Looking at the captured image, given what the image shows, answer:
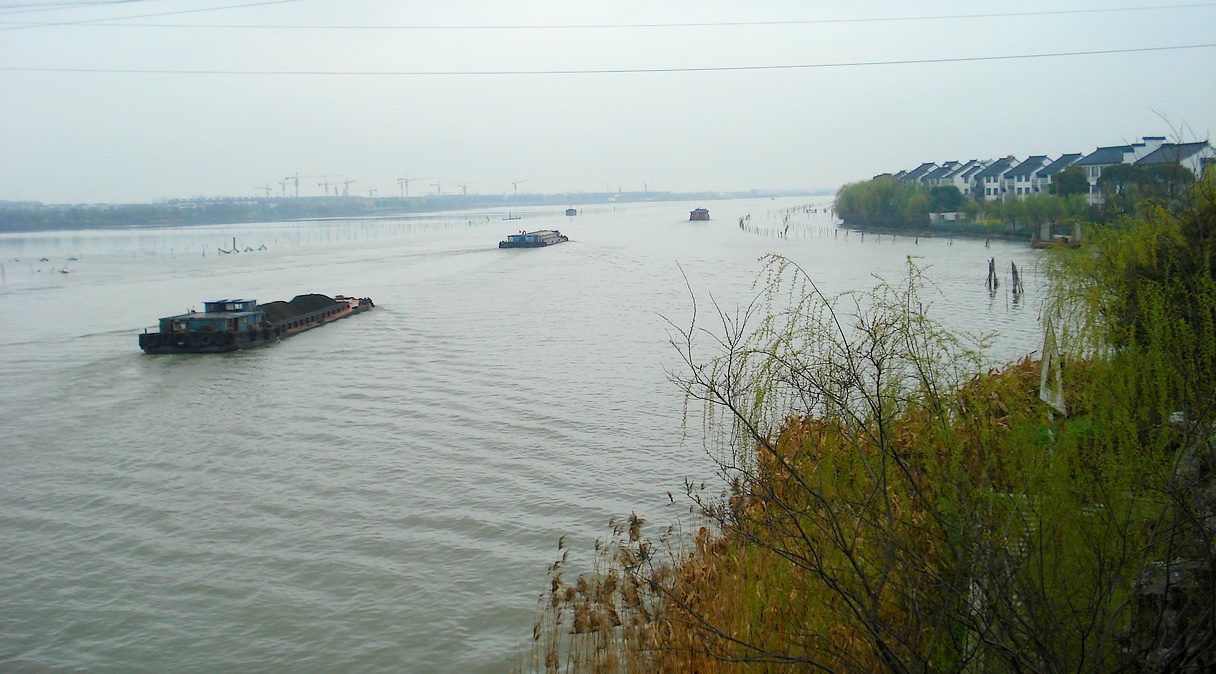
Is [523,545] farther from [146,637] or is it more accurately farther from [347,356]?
[347,356]

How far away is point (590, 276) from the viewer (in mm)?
39656

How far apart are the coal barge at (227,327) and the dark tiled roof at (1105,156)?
152 feet

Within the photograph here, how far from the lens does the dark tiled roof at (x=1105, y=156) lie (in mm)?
51459

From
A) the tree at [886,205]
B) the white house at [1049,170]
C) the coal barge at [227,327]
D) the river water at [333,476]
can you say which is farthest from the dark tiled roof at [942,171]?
the coal barge at [227,327]

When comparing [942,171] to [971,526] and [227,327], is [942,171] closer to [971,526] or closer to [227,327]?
[227,327]

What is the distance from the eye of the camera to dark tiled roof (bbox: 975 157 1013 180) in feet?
232

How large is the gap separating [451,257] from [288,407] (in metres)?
37.9

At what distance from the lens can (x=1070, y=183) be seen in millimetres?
50781

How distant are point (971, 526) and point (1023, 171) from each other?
2733 inches

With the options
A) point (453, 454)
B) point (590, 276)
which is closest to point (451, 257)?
point (590, 276)

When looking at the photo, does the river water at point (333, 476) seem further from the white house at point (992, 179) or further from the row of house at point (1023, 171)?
the white house at point (992, 179)

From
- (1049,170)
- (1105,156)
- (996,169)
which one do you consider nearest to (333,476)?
(1105,156)

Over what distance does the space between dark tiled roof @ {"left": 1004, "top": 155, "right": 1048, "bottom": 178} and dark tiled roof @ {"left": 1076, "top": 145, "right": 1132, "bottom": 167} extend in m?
8.29

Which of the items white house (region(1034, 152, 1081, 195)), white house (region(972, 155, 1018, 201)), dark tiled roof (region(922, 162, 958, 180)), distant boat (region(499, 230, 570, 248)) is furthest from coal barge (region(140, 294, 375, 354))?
dark tiled roof (region(922, 162, 958, 180))
